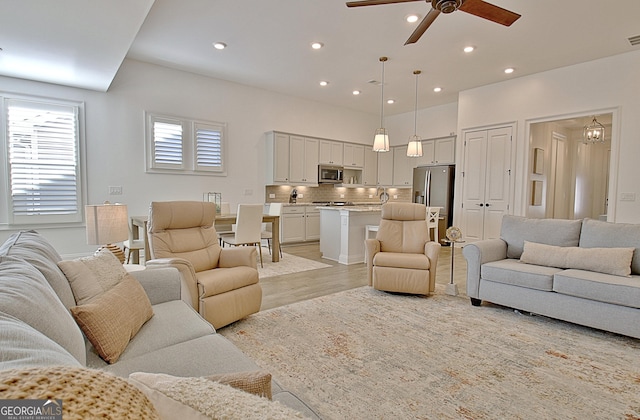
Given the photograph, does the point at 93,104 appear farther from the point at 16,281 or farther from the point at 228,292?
the point at 16,281

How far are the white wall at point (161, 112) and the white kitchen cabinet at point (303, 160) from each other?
0.34 meters

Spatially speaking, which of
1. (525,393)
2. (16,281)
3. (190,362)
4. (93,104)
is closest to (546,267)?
(525,393)

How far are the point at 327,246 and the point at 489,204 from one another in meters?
3.30

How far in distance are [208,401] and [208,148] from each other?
607cm

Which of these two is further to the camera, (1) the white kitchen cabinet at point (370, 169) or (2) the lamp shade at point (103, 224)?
(1) the white kitchen cabinet at point (370, 169)

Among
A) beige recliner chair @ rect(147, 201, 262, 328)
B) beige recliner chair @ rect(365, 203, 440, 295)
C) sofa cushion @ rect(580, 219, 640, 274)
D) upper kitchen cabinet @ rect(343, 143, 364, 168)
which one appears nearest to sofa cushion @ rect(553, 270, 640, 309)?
sofa cushion @ rect(580, 219, 640, 274)

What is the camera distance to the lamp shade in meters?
2.56

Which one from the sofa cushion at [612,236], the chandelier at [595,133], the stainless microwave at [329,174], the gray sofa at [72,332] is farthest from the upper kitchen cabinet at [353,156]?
the gray sofa at [72,332]

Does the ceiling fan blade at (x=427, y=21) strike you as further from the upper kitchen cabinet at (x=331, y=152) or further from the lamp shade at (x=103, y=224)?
the upper kitchen cabinet at (x=331, y=152)

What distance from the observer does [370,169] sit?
873 centimetres

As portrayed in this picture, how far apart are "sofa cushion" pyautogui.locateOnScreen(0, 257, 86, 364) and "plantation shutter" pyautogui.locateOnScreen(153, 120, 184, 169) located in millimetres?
4718

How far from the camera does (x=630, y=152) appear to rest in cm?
472

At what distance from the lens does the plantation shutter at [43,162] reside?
462 centimetres

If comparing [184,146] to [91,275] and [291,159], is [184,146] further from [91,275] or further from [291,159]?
[91,275]
